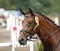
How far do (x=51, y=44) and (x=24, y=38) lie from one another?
1.81 ft

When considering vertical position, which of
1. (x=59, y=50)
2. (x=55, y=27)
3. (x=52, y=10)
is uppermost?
(x=52, y=10)

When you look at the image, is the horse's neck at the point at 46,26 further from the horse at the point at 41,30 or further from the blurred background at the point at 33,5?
the blurred background at the point at 33,5

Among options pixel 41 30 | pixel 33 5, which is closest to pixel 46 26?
pixel 41 30

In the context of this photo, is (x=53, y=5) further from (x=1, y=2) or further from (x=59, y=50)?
(x=59, y=50)

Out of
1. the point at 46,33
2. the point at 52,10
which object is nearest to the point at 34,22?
the point at 46,33

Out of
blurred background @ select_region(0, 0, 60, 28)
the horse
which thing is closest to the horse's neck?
the horse

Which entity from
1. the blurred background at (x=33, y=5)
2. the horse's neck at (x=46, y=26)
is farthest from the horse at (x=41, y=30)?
the blurred background at (x=33, y=5)

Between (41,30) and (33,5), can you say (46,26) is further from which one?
(33,5)

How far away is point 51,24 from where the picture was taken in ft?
21.6

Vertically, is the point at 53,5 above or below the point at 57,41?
above

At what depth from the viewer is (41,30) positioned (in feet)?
21.1

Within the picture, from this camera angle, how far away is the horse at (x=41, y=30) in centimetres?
634

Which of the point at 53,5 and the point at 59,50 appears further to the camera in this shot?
the point at 53,5

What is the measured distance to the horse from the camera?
6.34m
